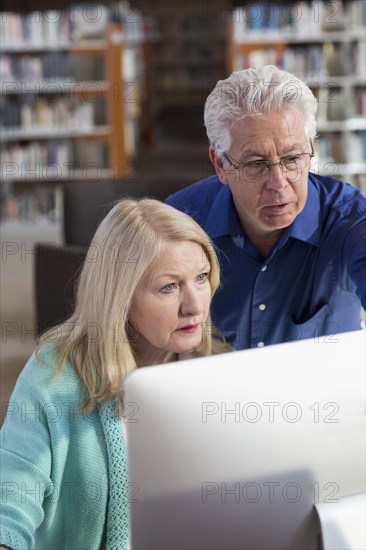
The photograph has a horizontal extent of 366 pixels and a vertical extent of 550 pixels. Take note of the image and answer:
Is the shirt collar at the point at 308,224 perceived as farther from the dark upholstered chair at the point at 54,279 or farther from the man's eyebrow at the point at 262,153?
the dark upholstered chair at the point at 54,279

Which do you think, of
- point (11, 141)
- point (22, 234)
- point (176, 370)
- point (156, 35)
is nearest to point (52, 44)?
point (11, 141)

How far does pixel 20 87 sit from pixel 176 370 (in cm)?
714

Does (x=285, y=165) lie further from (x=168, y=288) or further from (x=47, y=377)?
(x=47, y=377)

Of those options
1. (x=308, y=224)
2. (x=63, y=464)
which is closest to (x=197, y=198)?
(x=308, y=224)

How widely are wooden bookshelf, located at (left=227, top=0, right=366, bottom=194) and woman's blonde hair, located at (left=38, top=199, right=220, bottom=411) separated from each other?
613 cm

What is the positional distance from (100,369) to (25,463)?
194 mm

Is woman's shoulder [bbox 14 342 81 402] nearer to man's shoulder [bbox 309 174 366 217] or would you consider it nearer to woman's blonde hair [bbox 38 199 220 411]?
woman's blonde hair [bbox 38 199 220 411]

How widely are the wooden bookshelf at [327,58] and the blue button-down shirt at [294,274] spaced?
5.68m

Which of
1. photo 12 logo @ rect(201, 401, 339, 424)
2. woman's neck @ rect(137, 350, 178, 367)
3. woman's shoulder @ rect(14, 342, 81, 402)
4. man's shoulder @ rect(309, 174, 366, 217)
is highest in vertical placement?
man's shoulder @ rect(309, 174, 366, 217)

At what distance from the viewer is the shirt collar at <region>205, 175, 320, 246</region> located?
1820 mm

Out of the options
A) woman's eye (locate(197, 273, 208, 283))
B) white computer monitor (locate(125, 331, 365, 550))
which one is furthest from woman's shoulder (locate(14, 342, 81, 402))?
white computer monitor (locate(125, 331, 365, 550))

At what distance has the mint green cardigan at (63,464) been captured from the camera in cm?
136

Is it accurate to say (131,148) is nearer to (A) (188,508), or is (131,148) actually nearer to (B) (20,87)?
(B) (20,87)

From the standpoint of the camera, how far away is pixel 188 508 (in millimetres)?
1045
